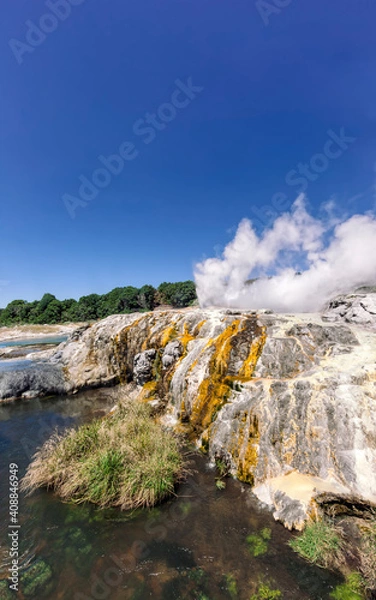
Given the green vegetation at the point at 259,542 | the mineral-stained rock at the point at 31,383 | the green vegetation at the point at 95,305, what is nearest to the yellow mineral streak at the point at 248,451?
Answer: the green vegetation at the point at 259,542

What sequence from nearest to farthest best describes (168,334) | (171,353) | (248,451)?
1. (248,451)
2. (171,353)
3. (168,334)

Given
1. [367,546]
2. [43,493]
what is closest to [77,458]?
[43,493]

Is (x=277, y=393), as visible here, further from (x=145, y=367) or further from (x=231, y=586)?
(x=145, y=367)

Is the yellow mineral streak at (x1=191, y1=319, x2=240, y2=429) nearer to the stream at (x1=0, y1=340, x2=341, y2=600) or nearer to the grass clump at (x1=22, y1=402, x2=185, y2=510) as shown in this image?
the grass clump at (x1=22, y1=402, x2=185, y2=510)

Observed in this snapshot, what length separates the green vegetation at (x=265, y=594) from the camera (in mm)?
5864

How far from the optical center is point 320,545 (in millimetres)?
6707

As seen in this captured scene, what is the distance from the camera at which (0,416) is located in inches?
704

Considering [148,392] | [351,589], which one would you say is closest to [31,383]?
[148,392]

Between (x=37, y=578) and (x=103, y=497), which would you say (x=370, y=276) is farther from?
(x=37, y=578)

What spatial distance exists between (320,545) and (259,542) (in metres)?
1.61

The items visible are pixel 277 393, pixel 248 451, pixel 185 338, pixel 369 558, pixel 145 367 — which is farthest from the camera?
pixel 145 367

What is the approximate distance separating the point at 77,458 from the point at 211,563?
6191 millimetres

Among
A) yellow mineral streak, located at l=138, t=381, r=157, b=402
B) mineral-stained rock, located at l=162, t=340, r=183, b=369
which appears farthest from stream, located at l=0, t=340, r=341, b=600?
mineral-stained rock, located at l=162, t=340, r=183, b=369

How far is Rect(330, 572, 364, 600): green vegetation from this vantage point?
5.78 metres
